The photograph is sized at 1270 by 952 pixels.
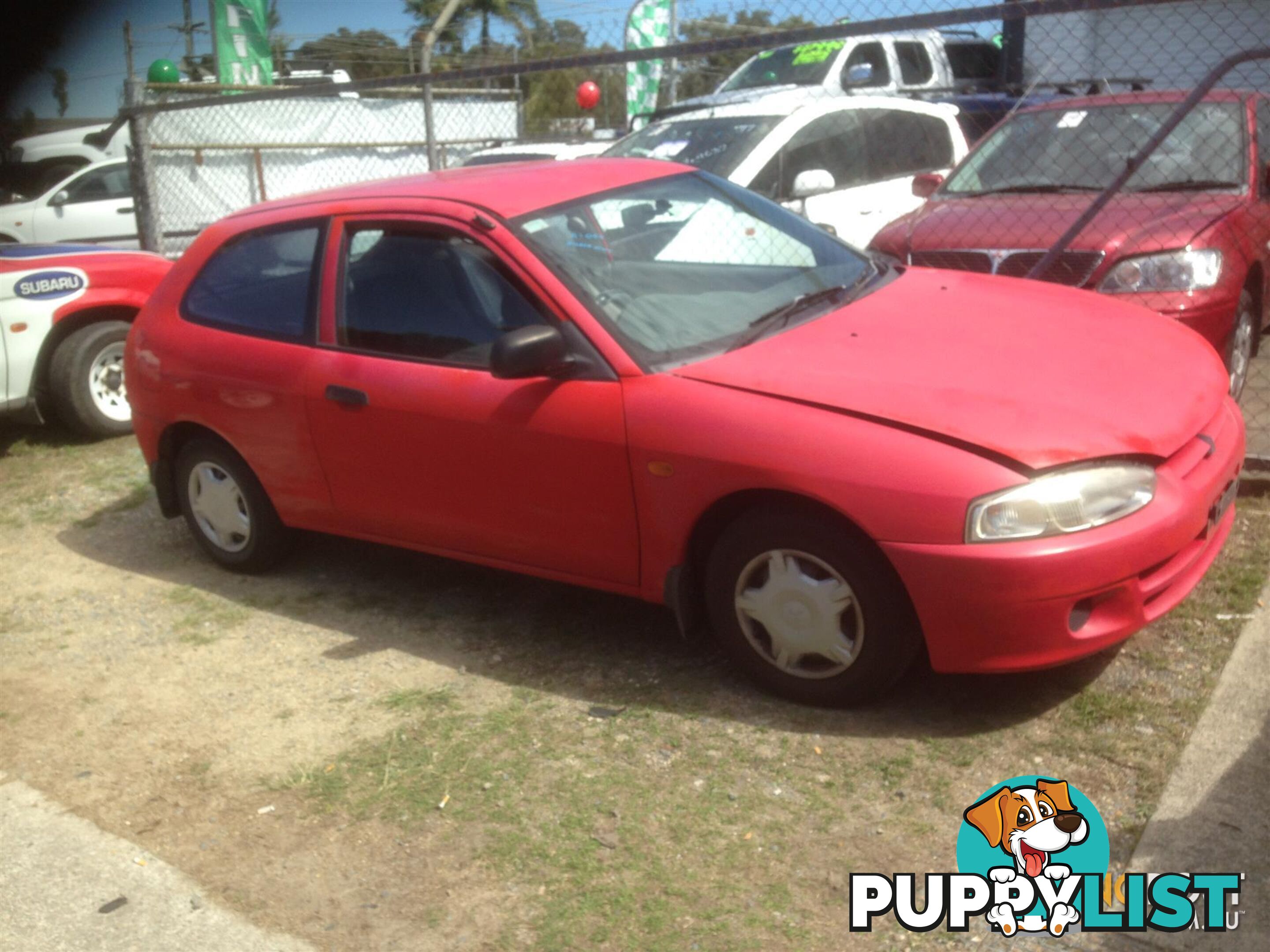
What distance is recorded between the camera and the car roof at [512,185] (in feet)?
15.7

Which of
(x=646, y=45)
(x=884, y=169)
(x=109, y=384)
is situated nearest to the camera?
(x=109, y=384)

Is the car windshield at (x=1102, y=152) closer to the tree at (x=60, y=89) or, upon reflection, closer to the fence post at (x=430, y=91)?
the fence post at (x=430, y=91)

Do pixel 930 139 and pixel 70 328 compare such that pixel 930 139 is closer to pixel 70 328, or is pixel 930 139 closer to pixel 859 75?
pixel 859 75

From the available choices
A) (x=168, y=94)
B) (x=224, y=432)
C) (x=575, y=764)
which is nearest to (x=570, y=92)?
(x=168, y=94)

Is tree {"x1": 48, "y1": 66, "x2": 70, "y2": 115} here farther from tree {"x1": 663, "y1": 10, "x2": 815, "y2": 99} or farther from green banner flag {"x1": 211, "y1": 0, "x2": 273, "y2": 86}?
tree {"x1": 663, "y1": 10, "x2": 815, "y2": 99}

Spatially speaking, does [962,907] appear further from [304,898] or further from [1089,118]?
[1089,118]

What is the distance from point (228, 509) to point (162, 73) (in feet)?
41.6

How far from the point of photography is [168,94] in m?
14.9

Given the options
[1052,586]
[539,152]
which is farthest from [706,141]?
[1052,586]

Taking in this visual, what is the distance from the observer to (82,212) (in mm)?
15648

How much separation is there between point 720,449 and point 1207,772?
1.55 metres

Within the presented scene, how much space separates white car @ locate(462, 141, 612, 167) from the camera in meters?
13.0

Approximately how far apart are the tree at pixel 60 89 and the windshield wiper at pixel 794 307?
65.0 ft

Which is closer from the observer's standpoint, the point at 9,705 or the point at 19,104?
the point at 9,705
